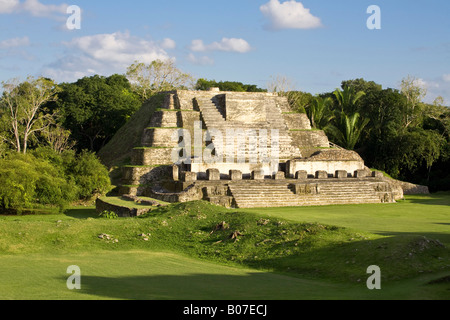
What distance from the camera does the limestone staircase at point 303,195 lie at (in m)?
21.8

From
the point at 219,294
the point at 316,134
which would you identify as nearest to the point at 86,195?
the point at 316,134

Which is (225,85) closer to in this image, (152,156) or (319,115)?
(319,115)

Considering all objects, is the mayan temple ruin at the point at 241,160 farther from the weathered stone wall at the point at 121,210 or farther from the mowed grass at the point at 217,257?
the mowed grass at the point at 217,257

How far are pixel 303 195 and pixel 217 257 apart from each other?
1177 cm

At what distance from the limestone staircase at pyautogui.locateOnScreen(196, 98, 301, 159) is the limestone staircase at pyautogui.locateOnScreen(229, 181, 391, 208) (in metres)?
4.20

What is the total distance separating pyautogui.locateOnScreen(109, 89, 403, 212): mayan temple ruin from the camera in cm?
2242

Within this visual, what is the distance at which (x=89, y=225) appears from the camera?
13242 mm

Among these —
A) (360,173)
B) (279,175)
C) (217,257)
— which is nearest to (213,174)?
(279,175)

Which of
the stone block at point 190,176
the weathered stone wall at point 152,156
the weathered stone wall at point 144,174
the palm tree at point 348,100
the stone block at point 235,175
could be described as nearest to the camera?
the stone block at point 190,176

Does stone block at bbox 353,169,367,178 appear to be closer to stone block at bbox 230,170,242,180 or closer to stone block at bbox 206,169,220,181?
stone block at bbox 230,170,242,180

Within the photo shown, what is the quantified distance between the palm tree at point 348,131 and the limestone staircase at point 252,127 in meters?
7.00

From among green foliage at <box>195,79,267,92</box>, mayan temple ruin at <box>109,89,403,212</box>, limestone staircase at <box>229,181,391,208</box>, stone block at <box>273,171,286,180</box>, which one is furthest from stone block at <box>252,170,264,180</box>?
green foliage at <box>195,79,267,92</box>

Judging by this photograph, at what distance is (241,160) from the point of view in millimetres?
25812

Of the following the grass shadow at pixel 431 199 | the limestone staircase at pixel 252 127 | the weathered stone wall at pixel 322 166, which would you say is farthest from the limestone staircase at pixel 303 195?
the limestone staircase at pixel 252 127
